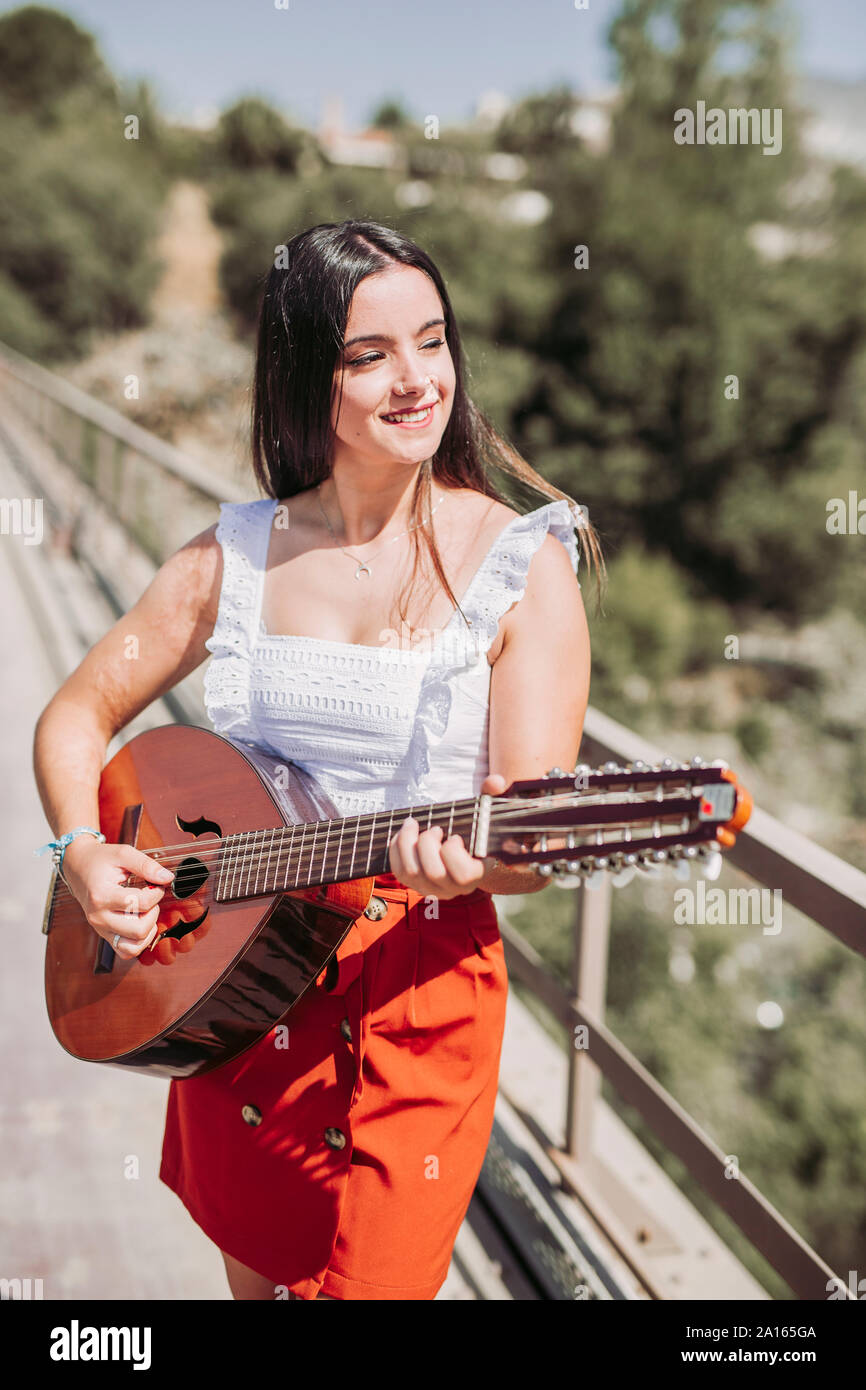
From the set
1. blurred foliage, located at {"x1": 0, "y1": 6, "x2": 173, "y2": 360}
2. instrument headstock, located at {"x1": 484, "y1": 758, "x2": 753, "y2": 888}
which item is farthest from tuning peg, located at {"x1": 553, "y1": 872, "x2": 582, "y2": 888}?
blurred foliage, located at {"x1": 0, "y1": 6, "x2": 173, "y2": 360}

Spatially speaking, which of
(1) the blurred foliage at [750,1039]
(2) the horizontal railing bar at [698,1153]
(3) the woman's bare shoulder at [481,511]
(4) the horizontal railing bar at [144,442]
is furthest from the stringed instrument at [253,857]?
(1) the blurred foliage at [750,1039]

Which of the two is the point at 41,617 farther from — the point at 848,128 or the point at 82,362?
the point at 848,128

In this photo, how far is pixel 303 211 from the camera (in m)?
1.83

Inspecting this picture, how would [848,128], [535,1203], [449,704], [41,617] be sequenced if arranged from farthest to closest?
[848,128]
[41,617]
[535,1203]
[449,704]

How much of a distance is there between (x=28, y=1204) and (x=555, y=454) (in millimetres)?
25804

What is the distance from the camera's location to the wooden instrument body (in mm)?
1365

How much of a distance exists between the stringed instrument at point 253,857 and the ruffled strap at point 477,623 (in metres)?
0.15

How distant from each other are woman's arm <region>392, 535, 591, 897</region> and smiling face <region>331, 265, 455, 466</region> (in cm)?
24

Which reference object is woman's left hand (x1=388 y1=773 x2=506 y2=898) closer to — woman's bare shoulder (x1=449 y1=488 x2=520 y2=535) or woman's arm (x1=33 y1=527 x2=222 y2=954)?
woman's bare shoulder (x1=449 y1=488 x2=520 y2=535)

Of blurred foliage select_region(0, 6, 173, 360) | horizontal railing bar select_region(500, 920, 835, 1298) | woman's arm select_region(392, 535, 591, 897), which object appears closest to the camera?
woman's arm select_region(392, 535, 591, 897)

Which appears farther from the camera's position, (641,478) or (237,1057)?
(641,478)

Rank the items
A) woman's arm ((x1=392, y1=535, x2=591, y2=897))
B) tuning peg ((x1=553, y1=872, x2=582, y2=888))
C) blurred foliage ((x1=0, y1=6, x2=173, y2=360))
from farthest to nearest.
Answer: blurred foliage ((x1=0, y1=6, x2=173, y2=360)), woman's arm ((x1=392, y1=535, x2=591, y2=897)), tuning peg ((x1=553, y1=872, x2=582, y2=888))

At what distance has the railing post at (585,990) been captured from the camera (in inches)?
86.1

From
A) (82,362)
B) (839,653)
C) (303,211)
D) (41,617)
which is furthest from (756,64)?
(303,211)
